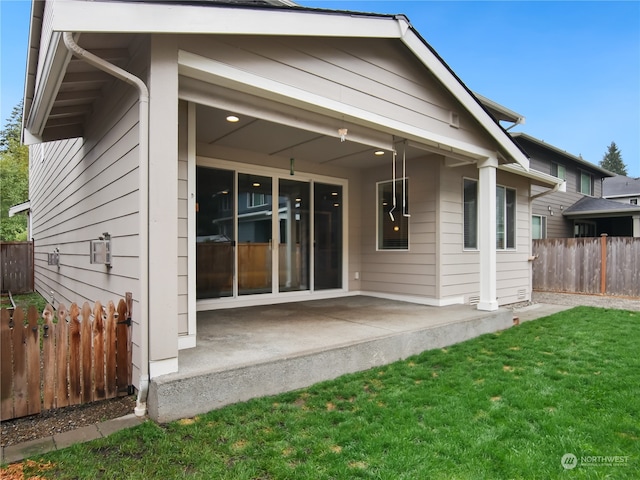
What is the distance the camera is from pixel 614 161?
53.4m

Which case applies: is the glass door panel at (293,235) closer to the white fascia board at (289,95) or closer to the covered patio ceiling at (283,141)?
the covered patio ceiling at (283,141)


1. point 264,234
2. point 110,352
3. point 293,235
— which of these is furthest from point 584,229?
point 110,352

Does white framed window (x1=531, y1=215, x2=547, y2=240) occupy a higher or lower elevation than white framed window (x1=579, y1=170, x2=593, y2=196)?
→ lower

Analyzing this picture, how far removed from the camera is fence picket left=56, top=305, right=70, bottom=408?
273 centimetres

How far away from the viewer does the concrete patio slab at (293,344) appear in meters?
2.74

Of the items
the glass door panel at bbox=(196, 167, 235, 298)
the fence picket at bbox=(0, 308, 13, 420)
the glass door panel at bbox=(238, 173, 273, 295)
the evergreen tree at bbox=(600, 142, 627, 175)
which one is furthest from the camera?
the evergreen tree at bbox=(600, 142, 627, 175)

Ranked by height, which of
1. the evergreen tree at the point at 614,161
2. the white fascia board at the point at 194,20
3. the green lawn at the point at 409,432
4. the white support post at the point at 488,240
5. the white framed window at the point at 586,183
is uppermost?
the evergreen tree at the point at 614,161

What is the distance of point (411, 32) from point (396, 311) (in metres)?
3.59

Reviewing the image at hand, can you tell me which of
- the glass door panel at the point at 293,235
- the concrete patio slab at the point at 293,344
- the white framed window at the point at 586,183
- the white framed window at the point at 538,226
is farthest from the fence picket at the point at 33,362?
the white framed window at the point at 586,183

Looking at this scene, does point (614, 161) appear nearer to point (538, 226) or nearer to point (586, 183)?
point (586, 183)

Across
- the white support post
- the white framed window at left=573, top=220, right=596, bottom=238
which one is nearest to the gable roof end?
the white support post

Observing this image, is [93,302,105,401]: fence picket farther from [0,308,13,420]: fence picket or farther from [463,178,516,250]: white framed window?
[463,178,516,250]: white framed window

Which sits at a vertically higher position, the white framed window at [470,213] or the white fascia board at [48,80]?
the white fascia board at [48,80]

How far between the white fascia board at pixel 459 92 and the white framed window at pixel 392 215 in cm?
159
